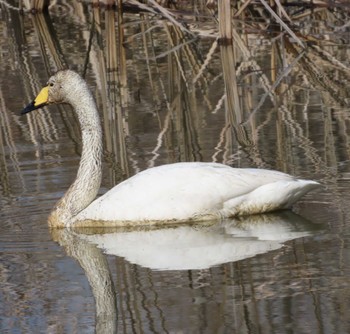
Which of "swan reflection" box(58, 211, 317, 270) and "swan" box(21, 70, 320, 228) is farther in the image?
"swan" box(21, 70, 320, 228)

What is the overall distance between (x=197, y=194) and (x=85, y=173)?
88 centimetres

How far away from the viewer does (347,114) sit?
10.1 m

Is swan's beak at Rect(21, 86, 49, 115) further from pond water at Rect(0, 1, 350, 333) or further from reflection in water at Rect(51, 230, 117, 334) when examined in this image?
reflection in water at Rect(51, 230, 117, 334)

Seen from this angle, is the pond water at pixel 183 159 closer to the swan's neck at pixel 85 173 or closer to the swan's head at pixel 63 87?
the swan's neck at pixel 85 173

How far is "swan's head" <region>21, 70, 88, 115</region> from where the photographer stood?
8164mm

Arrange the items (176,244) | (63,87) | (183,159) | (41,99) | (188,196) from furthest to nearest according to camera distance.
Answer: (183,159), (41,99), (63,87), (188,196), (176,244)

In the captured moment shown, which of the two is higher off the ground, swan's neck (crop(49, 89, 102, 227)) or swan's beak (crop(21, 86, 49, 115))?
swan's beak (crop(21, 86, 49, 115))

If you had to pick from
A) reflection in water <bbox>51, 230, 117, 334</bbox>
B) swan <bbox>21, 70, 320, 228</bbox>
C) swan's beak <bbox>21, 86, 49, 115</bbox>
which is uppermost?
swan's beak <bbox>21, 86, 49, 115</bbox>

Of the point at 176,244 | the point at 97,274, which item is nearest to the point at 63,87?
the point at 176,244

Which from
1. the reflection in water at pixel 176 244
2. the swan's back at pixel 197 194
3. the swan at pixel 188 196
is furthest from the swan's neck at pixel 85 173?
the swan's back at pixel 197 194

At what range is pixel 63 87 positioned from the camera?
820 centimetres

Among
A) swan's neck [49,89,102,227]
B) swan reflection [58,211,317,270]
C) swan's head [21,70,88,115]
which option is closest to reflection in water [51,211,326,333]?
swan reflection [58,211,317,270]

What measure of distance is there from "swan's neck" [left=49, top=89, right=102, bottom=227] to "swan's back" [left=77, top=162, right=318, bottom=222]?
0.28 metres

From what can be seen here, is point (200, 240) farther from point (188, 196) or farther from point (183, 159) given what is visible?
point (183, 159)
